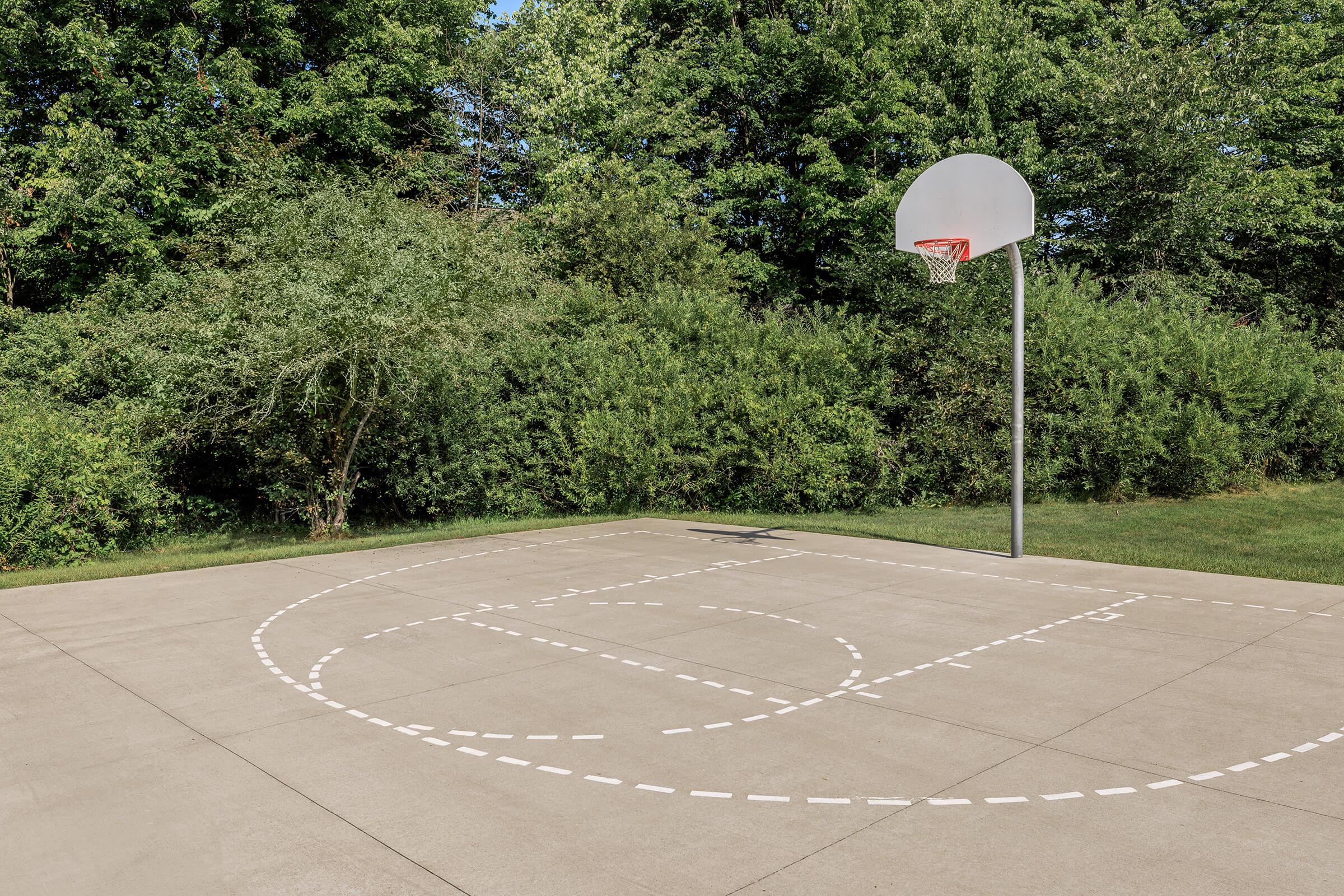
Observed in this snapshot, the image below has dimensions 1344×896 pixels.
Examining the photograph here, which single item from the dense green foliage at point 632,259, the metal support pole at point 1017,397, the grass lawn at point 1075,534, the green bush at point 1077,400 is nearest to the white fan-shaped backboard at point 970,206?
the metal support pole at point 1017,397

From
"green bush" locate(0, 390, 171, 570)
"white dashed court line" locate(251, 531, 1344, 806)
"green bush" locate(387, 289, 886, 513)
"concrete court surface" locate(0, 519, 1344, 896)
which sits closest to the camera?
"concrete court surface" locate(0, 519, 1344, 896)

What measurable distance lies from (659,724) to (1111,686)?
283 cm

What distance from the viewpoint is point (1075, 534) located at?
12.6 meters

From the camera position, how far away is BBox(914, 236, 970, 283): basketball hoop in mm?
11195

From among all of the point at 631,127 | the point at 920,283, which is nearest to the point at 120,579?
the point at 920,283

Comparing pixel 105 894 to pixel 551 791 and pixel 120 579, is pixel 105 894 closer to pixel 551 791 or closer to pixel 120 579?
pixel 551 791

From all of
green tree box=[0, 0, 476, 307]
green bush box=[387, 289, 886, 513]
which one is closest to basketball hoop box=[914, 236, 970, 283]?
green bush box=[387, 289, 886, 513]

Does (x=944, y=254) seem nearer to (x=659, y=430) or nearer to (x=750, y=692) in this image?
(x=659, y=430)

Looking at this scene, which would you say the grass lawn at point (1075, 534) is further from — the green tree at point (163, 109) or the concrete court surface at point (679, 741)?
the green tree at point (163, 109)

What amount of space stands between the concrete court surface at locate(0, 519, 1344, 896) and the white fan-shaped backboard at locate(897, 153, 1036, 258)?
14.0 ft

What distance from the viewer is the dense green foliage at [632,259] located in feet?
45.9

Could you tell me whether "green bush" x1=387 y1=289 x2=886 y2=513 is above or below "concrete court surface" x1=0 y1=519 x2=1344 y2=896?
above

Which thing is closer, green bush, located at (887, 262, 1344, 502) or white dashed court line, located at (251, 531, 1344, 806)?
white dashed court line, located at (251, 531, 1344, 806)

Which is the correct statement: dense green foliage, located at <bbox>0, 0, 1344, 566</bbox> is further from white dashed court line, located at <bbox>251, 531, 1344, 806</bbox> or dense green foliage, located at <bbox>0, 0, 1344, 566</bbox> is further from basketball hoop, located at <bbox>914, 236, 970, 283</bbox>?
white dashed court line, located at <bbox>251, 531, 1344, 806</bbox>
